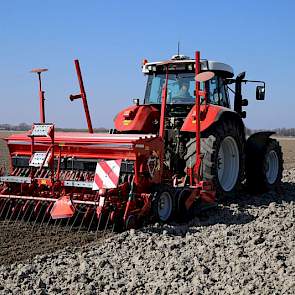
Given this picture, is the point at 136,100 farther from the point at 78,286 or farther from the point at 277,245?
the point at 78,286

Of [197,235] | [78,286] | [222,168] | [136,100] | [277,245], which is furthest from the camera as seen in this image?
[136,100]

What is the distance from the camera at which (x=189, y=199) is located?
21.7 feet

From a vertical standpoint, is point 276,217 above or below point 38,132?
below

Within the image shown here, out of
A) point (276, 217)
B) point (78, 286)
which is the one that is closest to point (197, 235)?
point (276, 217)

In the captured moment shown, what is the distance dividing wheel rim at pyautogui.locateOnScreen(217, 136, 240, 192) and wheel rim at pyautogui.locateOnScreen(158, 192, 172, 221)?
169cm

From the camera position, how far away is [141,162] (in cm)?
628

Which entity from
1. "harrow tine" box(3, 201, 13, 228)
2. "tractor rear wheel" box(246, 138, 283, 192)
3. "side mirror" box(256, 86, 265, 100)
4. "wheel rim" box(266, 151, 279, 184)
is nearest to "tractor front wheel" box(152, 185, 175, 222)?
"harrow tine" box(3, 201, 13, 228)

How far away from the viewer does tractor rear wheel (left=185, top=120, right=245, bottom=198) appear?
7.08m

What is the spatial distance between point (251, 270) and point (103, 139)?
281 centimetres

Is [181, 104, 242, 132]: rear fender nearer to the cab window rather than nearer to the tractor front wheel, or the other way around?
the cab window

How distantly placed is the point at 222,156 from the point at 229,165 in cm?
24

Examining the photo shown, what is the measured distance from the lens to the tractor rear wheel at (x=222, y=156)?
708cm

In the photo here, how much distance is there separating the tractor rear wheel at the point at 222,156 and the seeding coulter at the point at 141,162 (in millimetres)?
14

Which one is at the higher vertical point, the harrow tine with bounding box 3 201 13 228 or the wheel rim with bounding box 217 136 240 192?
the wheel rim with bounding box 217 136 240 192
